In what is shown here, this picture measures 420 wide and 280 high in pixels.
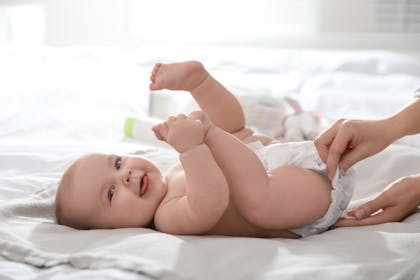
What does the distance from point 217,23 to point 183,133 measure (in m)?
2.56

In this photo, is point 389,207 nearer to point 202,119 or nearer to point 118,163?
point 202,119

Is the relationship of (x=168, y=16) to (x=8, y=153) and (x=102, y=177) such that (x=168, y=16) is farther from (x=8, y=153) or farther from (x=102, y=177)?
(x=102, y=177)

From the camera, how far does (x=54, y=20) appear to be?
3514 millimetres

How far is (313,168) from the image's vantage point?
1160 millimetres

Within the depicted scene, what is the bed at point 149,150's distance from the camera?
33.6 inches

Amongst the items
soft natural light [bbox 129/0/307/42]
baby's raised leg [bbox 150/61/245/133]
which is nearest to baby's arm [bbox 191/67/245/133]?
baby's raised leg [bbox 150/61/245/133]

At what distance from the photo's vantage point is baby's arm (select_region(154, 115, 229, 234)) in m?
1.00

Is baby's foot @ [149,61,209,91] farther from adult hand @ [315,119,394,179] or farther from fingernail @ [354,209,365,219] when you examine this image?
fingernail @ [354,209,365,219]

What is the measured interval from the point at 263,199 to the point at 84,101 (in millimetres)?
1063

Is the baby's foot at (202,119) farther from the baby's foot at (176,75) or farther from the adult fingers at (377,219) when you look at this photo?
the adult fingers at (377,219)

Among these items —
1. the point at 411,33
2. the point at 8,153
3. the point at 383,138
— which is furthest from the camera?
the point at 411,33

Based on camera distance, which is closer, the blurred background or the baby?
the baby

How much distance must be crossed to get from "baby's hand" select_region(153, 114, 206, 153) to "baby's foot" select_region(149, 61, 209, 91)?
0.66 feet

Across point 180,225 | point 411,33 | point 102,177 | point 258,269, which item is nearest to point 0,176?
point 102,177
